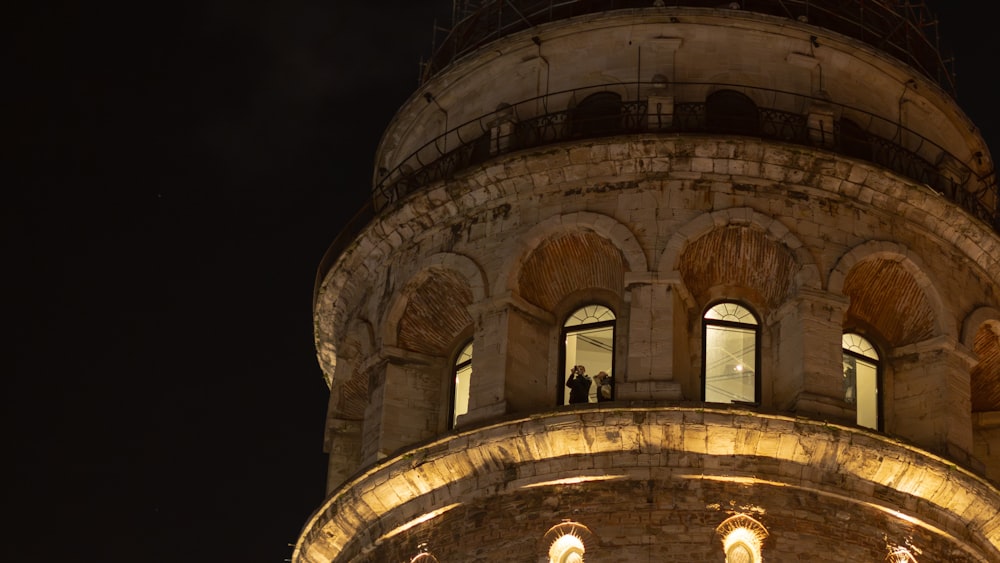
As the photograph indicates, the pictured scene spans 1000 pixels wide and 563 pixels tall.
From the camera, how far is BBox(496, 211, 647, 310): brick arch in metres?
41.3

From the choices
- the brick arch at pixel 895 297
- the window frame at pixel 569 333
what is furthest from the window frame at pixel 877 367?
the window frame at pixel 569 333

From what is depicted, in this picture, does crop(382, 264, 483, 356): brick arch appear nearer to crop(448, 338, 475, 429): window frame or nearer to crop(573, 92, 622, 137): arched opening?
crop(448, 338, 475, 429): window frame

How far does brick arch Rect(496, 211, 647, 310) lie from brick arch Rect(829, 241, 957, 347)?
381cm

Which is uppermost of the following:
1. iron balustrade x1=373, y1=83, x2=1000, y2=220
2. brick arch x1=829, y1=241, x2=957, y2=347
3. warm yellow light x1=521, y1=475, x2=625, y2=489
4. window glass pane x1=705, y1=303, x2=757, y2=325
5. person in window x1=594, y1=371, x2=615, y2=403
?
iron balustrade x1=373, y1=83, x2=1000, y2=220

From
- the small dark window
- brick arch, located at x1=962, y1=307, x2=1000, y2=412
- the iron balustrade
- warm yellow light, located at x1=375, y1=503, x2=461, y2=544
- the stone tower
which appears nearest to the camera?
the stone tower

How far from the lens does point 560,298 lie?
4209cm

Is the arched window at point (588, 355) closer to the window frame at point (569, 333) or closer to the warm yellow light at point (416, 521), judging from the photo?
the window frame at point (569, 333)

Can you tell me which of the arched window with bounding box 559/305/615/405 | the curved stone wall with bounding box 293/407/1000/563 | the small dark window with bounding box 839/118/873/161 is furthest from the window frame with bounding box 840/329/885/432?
the arched window with bounding box 559/305/615/405

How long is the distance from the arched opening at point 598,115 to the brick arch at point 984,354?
6756 millimetres

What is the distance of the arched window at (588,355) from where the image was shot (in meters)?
40.8

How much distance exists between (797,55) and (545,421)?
8.89 m

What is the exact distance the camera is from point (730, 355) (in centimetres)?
4119

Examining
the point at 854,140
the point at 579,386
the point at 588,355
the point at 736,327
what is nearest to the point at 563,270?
the point at 588,355

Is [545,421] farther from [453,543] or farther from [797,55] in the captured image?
[797,55]
